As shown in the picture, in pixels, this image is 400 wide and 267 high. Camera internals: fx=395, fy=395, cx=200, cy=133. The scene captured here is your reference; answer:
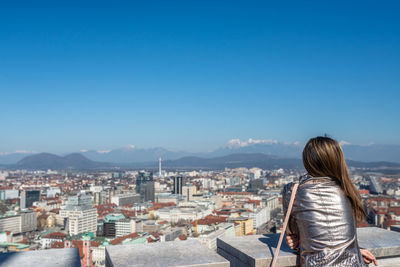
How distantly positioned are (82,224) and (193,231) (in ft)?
22.0

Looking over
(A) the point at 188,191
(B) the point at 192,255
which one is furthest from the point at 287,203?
(A) the point at 188,191

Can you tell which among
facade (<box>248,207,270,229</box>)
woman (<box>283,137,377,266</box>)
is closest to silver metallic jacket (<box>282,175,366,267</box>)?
woman (<box>283,137,377,266</box>)

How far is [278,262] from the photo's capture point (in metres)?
1.03

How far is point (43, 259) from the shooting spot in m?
1.00

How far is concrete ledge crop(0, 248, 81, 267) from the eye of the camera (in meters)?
0.96

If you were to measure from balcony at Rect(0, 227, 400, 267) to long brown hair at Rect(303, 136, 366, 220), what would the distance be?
0.71ft

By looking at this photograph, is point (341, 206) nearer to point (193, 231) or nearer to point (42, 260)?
point (42, 260)

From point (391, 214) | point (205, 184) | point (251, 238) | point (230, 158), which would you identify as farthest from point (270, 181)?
point (230, 158)

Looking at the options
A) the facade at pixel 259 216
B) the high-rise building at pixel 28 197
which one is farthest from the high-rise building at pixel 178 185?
the facade at pixel 259 216

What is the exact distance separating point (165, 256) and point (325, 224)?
41 cm

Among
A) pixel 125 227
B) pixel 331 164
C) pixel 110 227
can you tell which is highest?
pixel 331 164

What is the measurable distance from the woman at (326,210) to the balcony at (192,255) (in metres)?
0.11

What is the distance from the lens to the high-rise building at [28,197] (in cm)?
2947

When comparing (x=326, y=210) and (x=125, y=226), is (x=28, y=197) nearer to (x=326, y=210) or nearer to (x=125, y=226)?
(x=125, y=226)
